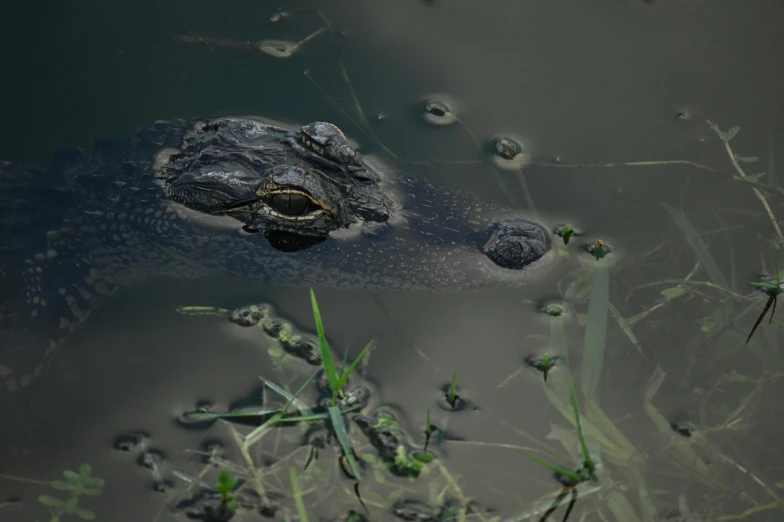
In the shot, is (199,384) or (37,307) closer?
(199,384)

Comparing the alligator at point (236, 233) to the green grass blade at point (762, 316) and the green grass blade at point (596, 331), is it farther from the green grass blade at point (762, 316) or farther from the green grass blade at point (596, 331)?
the green grass blade at point (762, 316)

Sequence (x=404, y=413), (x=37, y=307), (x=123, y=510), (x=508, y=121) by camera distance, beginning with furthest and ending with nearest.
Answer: (x=508, y=121), (x=37, y=307), (x=404, y=413), (x=123, y=510)

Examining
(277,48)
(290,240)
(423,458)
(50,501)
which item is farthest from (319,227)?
(277,48)

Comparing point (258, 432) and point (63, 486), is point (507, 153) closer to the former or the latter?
point (258, 432)

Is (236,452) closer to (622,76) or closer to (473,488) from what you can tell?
(473,488)

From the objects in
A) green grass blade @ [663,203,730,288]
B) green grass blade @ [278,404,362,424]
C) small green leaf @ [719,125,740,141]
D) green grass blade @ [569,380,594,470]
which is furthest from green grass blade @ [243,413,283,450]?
small green leaf @ [719,125,740,141]

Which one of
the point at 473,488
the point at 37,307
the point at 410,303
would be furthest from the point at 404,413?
the point at 37,307

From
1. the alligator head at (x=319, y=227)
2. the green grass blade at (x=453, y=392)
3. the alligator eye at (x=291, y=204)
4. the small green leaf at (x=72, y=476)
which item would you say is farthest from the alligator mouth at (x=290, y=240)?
the small green leaf at (x=72, y=476)
